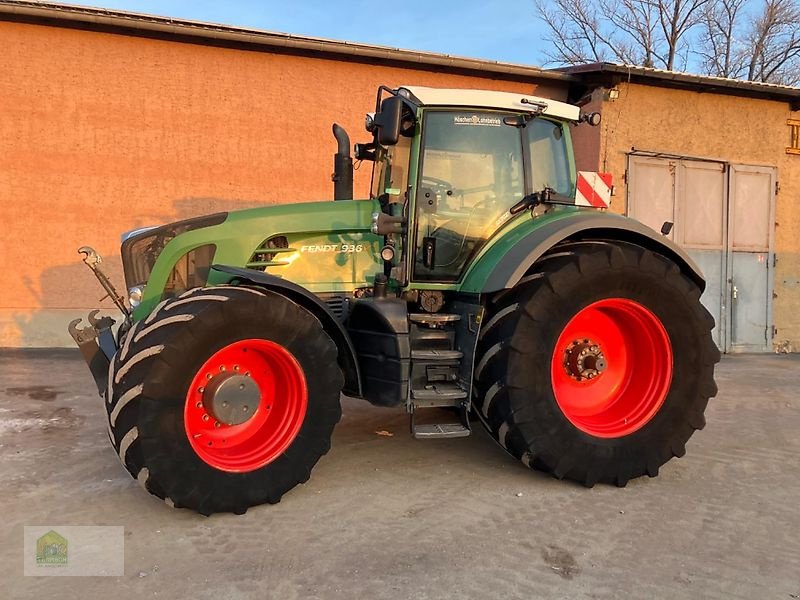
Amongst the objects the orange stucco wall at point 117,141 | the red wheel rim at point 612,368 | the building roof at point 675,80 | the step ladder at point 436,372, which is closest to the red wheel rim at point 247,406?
the step ladder at point 436,372

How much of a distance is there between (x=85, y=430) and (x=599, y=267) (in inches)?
159

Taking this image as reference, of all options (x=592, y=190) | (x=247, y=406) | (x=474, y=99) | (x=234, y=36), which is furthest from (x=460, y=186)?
(x=234, y=36)

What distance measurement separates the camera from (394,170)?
4117 mm

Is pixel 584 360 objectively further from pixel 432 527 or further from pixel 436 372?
pixel 432 527

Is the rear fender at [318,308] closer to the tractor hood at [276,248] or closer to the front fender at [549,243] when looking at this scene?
the tractor hood at [276,248]

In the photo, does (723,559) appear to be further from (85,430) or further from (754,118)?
(754,118)

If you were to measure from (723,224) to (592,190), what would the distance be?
705 cm

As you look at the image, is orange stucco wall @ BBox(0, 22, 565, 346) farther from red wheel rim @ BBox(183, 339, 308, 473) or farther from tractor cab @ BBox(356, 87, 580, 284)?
red wheel rim @ BBox(183, 339, 308, 473)

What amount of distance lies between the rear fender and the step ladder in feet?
1.20

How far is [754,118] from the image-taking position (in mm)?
10414

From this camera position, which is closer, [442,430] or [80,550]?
[80,550]

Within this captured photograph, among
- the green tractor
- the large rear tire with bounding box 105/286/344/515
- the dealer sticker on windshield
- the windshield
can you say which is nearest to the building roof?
the green tractor

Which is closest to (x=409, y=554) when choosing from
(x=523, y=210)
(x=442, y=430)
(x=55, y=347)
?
(x=442, y=430)

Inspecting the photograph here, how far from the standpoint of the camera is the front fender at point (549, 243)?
11.8ft
